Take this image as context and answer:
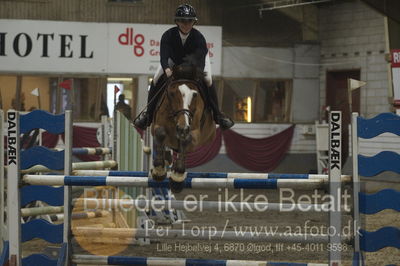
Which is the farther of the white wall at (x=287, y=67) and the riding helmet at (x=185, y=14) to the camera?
the white wall at (x=287, y=67)

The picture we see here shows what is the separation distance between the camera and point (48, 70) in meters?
17.1

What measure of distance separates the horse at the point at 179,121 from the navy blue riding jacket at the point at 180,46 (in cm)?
25

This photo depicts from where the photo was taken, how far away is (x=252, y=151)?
17641 millimetres

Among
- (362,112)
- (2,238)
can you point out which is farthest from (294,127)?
(2,238)

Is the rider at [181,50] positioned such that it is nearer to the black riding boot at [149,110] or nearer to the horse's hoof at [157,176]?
the black riding boot at [149,110]

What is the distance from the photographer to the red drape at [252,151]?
17.6 metres

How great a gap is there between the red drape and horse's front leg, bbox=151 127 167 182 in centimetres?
1246

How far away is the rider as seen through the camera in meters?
5.48

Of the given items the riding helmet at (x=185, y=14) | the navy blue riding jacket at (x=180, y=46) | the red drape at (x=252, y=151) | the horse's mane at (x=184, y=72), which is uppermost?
the riding helmet at (x=185, y=14)

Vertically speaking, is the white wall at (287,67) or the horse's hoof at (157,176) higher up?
the white wall at (287,67)

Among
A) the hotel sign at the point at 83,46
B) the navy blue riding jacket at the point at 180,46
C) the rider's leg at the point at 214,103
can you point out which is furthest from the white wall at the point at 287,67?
the navy blue riding jacket at the point at 180,46

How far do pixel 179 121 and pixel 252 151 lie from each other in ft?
42.3

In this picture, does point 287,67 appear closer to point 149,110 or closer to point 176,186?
point 149,110

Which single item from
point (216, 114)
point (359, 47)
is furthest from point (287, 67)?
point (216, 114)
